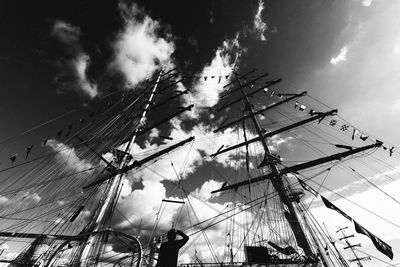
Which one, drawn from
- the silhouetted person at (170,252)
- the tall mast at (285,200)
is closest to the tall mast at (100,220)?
the silhouetted person at (170,252)

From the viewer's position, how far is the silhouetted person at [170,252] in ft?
8.36

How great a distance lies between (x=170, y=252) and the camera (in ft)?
8.51

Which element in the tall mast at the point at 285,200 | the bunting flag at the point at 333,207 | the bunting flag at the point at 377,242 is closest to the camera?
the bunting flag at the point at 377,242

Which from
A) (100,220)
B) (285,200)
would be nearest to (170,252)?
(100,220)

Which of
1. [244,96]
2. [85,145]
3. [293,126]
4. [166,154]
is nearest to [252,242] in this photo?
[166,154]

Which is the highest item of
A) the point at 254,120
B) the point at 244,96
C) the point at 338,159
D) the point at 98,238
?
the point at 244,96

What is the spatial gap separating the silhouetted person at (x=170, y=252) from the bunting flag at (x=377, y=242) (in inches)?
436

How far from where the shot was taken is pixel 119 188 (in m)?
12.8

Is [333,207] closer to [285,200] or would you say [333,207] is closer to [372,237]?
[372,237]

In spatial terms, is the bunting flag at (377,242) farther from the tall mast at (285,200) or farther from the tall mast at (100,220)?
the tall mast at (100,220)

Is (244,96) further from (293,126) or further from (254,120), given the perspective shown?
(293,126)

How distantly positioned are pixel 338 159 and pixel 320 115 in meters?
4.67

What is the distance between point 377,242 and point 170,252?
1161cm

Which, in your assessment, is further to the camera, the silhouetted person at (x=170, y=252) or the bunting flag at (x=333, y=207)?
the bunting flag at (x=333, y=207)
